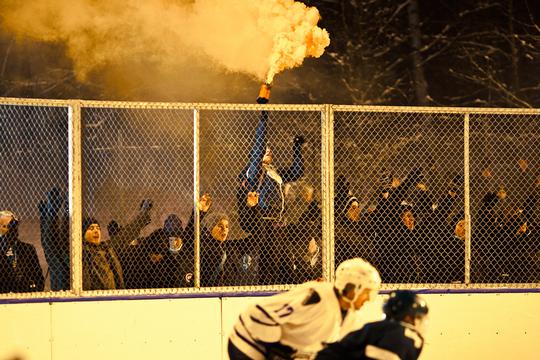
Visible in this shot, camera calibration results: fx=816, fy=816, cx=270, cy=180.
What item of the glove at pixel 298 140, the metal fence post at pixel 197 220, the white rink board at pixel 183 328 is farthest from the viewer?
the glove at pixel 298 140

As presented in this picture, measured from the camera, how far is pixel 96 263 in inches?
316

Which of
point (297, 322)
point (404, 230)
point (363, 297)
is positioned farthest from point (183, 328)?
point (363, 297)

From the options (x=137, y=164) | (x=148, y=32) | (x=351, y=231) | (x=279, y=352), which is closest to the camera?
(x=279, y=352)

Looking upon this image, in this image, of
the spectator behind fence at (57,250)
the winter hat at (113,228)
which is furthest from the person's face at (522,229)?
the spectator behind fence at (57,250)

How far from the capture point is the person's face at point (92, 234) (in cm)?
803

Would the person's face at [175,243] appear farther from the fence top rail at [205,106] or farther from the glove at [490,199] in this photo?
the glove at [490,199]

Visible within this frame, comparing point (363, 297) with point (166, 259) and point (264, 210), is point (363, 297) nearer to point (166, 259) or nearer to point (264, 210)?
point (264, 210)

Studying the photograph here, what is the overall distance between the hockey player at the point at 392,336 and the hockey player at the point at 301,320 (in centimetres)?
35

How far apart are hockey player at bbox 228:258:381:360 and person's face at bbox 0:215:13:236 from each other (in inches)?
140

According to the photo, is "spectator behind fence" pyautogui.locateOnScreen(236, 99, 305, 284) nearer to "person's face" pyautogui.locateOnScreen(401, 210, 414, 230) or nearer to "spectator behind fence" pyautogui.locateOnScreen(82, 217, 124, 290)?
"person's face" pyautogui.locateOnScreen(401, 210, 414, 230)

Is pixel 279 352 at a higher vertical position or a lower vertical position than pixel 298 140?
lower

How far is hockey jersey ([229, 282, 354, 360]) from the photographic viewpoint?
5195 millimetres

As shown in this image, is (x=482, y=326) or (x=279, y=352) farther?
(x=482, y=326)

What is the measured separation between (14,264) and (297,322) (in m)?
3.88
